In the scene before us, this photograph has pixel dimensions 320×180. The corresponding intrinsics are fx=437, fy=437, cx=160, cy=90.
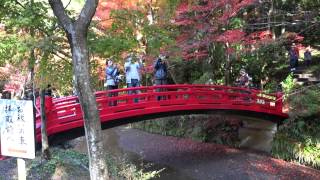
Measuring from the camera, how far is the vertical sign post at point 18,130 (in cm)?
542

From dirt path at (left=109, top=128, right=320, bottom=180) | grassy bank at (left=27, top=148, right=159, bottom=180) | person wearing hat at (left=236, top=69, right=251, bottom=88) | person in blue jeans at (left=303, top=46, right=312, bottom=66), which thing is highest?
person in blue jeans at (left=303, top=46, right=312, bottom=66)

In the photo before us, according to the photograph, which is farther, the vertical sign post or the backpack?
the backpack

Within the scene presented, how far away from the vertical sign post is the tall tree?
1.35 metres

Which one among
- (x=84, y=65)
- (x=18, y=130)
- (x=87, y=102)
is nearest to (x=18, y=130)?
(x=18, y=130)

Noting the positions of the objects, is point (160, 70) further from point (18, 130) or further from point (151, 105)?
point (18, 130)

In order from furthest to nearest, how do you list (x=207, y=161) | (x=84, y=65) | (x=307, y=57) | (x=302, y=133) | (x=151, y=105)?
1. (x=307, y=57)
2. (x=207, y=161)
3. (x=302, y=133)
4. (x=151, y=105)
5. (x=84, y=65)

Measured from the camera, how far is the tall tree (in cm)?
671

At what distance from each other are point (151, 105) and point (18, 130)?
24.4 feet

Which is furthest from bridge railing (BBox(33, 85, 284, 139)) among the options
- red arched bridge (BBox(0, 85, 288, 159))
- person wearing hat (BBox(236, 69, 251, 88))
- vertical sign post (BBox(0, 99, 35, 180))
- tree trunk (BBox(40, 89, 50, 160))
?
vertical sign post (BBox(0, 99, 35, 180))

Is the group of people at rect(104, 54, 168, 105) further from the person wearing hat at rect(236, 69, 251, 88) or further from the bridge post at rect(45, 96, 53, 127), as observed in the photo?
the person wearing hat at rect(236, 69, 251, 88)

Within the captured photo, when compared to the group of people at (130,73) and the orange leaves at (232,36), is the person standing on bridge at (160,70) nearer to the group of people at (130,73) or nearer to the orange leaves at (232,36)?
the group of people at (130,73)

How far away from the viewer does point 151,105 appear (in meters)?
12.8

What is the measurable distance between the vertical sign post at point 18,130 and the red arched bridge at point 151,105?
4802 mm

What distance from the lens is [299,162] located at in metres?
13.3
